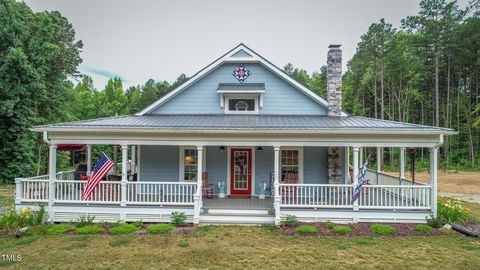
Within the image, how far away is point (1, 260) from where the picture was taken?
19.8 feet

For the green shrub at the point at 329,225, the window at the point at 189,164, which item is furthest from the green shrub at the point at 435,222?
the window at the point at 189,164

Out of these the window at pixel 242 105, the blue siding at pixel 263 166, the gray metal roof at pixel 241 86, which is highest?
the gray metal roof at pixel 241 86

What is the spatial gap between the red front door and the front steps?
229cm

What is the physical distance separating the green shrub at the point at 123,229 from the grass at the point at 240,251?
289 mm

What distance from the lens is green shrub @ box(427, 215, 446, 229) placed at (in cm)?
852

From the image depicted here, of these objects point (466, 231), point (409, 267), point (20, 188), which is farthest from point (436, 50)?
point (20, 188)

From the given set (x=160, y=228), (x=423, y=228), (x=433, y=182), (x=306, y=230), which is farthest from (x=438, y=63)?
(x=160, y=228)

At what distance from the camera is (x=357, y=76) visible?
37.0 m

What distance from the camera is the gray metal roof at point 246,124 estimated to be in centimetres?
900

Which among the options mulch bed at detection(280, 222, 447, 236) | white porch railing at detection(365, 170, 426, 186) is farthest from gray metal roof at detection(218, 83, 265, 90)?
white porch railing at detection(365, 170, 426, 186)

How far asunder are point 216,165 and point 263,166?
1.95 metres

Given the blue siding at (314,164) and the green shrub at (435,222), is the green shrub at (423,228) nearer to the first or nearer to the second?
the green shrub at (435,222)

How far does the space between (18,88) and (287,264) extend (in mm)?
21393

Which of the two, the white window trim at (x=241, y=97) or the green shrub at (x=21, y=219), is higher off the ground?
the white window trim at (x=241, y=97)
